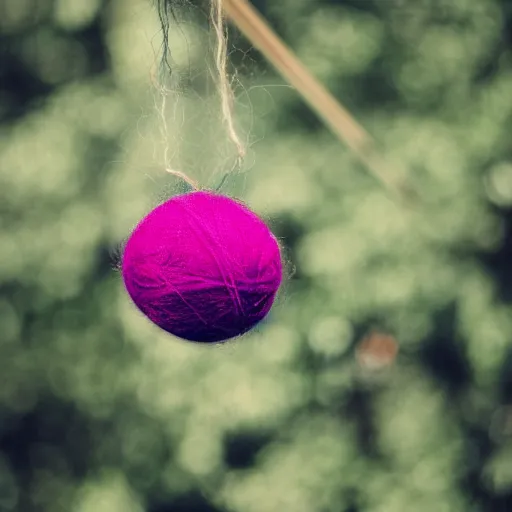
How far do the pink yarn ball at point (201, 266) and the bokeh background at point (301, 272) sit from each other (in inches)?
51.8

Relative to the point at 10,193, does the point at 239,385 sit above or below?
below

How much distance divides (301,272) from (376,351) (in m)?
0.39

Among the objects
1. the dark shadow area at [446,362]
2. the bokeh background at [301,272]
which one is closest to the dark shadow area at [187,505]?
the bokeh background at [301,272]

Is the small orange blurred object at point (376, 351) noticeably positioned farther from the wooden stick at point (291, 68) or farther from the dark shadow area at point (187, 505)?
the wooden stick at point (291, 68)

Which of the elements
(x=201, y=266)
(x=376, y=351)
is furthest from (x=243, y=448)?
(x=201, y=266)

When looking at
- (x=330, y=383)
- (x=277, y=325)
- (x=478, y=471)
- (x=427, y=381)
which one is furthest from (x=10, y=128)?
(x=478, y=471)

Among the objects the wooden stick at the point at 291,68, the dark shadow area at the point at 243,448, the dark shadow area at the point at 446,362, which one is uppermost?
the wooden stick at the point at 291,68

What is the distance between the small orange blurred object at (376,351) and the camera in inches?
96.0

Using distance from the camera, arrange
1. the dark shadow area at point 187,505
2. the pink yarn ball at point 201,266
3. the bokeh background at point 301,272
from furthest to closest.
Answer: the dark shadow area at point 187,505
the bokeh background at point 301,272
the pink yarn ball at point 201,266

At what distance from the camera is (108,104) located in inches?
89.8

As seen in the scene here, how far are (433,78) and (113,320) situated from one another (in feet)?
3.71

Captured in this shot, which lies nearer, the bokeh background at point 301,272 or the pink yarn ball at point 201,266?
the pink yarn ball at point 201,266

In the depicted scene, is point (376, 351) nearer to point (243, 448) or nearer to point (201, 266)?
point (243, 448)

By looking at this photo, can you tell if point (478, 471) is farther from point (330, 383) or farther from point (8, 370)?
point (8, 370)
